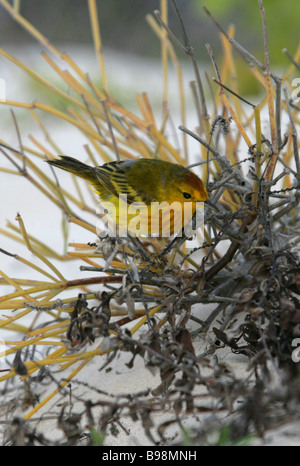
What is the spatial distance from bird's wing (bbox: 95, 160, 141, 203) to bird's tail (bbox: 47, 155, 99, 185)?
0.06 meters

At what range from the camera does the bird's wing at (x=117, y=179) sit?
1683mm

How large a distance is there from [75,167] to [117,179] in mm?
139

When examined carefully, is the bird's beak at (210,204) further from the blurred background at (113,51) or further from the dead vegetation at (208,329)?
the blurred background at (113,51)

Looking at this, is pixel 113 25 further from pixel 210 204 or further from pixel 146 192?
pixel 210 204

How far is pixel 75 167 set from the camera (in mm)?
1758

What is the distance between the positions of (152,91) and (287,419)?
4.26 m

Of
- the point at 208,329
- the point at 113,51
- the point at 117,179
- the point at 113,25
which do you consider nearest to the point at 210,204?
Answer: the point at 208,329

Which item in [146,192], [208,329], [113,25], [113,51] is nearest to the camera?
[208,329]

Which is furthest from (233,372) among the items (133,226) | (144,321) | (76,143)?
(76,143)

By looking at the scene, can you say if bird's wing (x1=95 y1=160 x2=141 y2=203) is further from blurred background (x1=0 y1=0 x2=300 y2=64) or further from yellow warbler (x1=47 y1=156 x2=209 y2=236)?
blurred background (x1=0 y1=0 x2=300 y2=64)

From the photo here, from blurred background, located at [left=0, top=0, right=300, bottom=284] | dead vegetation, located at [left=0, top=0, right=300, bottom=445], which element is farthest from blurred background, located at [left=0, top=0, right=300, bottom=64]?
dead vegetation, located at [left=0, top=0, right=300, bottom=445]

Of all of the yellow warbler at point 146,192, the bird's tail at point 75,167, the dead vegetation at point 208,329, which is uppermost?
the bird's tail at point 75,167

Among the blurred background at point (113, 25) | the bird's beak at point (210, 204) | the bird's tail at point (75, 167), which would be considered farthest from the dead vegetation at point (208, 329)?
the blurred background at point (113, 25)

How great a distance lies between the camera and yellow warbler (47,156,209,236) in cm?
146
